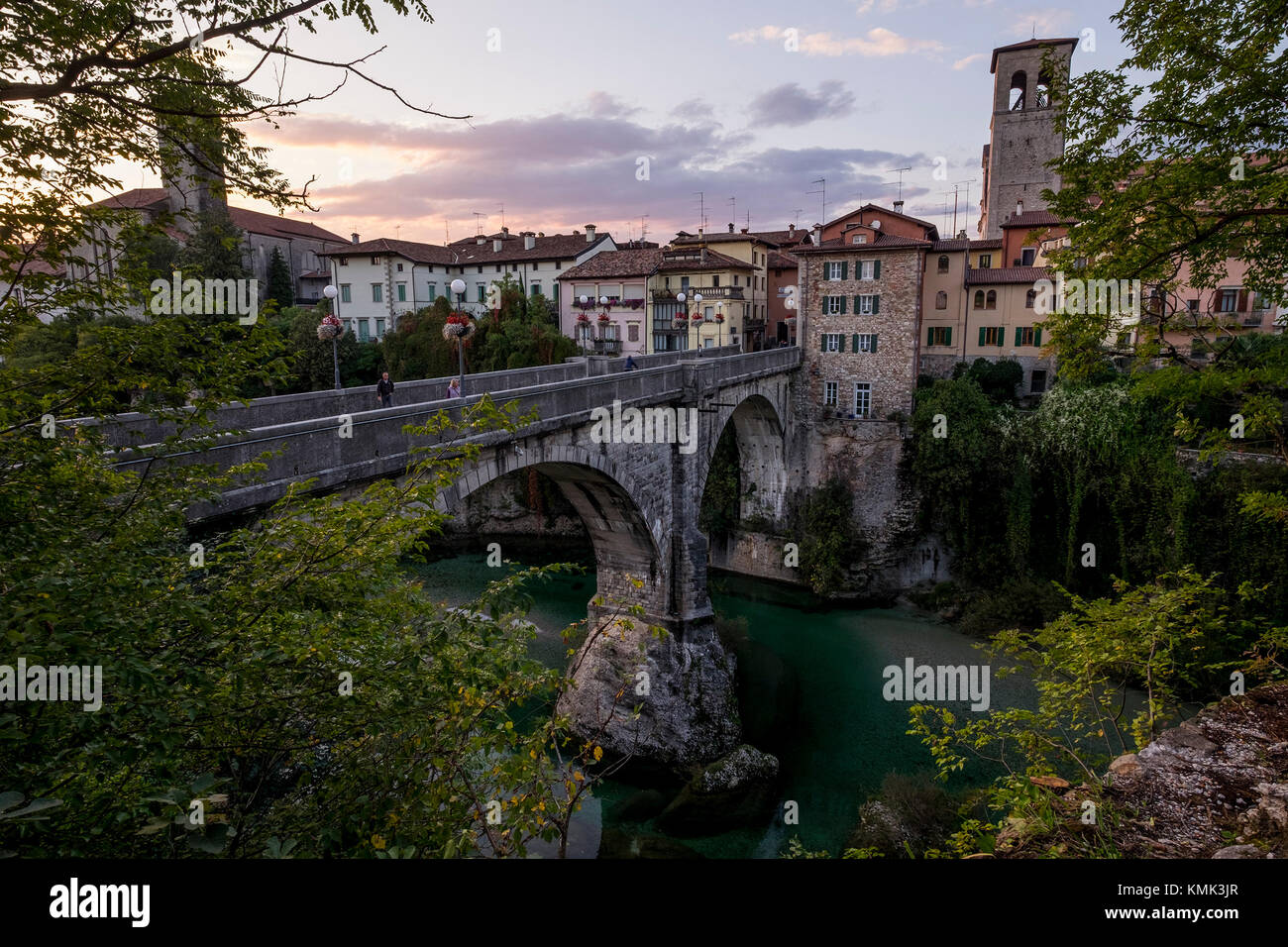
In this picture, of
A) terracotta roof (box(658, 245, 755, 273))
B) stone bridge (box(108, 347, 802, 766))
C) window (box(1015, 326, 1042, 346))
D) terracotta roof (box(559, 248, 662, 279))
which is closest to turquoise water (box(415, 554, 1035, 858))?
stone bridge (box(108, 347, 802, 766))

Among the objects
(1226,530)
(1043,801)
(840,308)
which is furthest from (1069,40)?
(1043,801)

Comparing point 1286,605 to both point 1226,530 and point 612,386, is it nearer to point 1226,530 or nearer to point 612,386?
point 1226,530

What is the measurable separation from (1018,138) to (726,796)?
4706cm

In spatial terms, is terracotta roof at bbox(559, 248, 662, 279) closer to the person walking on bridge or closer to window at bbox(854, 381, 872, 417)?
window at bbox(854, 381, 872, 417)

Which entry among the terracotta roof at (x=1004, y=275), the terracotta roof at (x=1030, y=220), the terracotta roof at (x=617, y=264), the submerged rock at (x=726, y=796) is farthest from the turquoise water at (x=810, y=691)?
the terracotta roof at (x=617, y=264)

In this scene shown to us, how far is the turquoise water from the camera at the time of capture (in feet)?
54.0

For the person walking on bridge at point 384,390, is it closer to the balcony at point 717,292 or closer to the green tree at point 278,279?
the balcony at point 717,292

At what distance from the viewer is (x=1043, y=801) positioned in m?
5.94

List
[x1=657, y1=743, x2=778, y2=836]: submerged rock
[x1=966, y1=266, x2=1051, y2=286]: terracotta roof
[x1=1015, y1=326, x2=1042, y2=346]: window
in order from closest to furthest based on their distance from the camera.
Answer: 1. [x1=657, y1=743, x2=778, y2=836]: submerged rock
2. [x1=1015, y1=326, x2=1042, y2=346]: window
3. [x1=966, y1=266, x2=1051, y2=286]: terracotta roof

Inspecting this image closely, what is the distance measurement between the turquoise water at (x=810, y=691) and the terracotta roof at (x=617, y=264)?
19314 mm

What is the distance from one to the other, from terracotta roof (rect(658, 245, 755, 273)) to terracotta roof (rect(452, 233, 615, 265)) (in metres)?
8.84

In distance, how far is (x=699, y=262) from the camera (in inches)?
1618

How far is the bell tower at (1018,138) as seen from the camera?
150 feet

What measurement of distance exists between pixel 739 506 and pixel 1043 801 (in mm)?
27768
